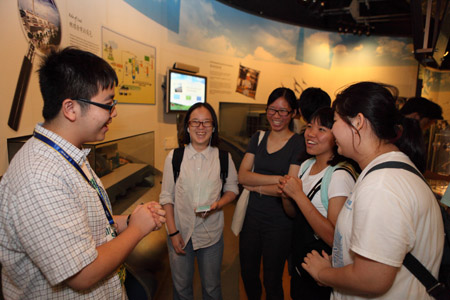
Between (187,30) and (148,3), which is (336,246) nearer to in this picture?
(148,3)

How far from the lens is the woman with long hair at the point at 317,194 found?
1439mm

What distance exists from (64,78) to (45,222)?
20.9 inches

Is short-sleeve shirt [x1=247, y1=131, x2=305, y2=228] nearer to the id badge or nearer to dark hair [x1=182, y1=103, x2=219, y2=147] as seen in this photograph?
dark hair [x1=182, y1=103, x2=219, y2=147]

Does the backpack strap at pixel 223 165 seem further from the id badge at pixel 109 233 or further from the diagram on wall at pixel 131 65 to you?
the diagram on wall at pixel 131 65

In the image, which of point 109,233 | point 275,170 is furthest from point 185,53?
point 109,233

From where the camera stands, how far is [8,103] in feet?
5.29

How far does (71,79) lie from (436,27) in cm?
459

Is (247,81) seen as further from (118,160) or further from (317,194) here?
(317,194)

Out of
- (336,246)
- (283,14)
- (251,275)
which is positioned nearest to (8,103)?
(336,246)

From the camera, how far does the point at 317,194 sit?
1604 mm

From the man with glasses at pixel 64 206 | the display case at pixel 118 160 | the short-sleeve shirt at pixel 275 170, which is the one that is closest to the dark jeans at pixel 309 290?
the short-sleeve shirt at pixel 275 170

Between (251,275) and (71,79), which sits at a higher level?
(71,79)

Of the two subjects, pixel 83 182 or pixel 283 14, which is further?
pixel 283 14

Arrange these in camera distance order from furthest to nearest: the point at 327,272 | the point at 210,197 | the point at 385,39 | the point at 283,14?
the point at 385,39 → the point at 283,14 → the point at 210,197 → the point at 327,272
